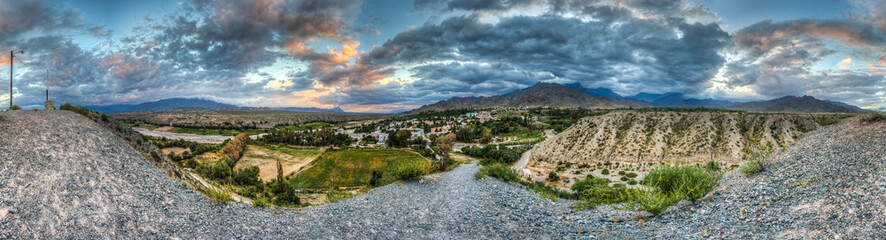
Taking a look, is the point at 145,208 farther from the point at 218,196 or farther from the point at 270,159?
the point at 270,159

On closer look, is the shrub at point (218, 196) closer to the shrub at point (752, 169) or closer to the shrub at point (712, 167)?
the shrub at point (712, 167)

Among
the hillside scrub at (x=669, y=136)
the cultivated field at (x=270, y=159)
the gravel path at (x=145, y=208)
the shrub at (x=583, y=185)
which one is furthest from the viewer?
the cultivated field at (x=270, y=159)

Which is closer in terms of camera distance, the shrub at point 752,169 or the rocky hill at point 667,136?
the shrub at point 752,169

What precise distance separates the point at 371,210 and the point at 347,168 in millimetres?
39442

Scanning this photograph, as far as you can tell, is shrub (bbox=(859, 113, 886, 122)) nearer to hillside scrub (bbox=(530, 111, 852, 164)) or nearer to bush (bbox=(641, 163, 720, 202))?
bush (bbox=(641, 163, 720, 202))

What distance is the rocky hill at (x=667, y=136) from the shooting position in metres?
46.4

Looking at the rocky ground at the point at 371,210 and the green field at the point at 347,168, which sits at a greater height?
the rocky ground at the point at 371,210

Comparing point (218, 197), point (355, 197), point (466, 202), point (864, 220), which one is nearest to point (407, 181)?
point (355, 197)

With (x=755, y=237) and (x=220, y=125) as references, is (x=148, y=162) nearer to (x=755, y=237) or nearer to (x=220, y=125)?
(x=755, y=237)

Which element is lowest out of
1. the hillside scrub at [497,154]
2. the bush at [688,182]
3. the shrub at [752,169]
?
the hillside scrub at [497,154]

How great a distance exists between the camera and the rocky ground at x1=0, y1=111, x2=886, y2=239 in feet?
22.1

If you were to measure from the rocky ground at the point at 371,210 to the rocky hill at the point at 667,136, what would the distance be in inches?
1687

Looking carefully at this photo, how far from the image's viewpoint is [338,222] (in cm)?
1179

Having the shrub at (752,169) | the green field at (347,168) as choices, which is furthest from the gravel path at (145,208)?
the green field at (347,168)
